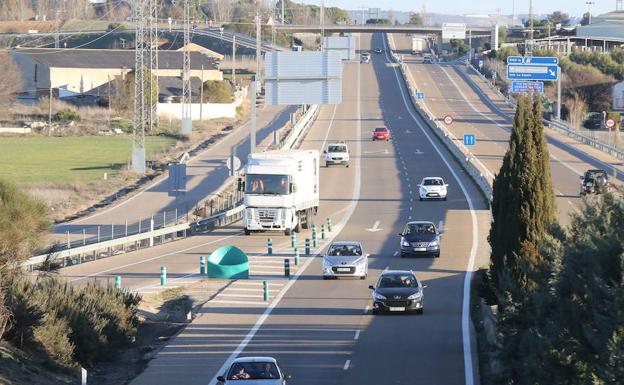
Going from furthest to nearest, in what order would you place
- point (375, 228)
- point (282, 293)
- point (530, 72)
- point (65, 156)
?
point (530, 72), point (65, 156), point (375, 228), point (282, 293)

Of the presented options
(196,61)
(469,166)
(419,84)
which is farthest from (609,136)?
(196,61)

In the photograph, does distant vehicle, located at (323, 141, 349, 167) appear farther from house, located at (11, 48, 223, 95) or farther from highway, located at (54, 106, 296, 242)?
house, located at (11, 48, 223, 95)

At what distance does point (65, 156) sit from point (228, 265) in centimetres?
5543

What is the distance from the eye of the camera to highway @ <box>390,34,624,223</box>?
2702 inches

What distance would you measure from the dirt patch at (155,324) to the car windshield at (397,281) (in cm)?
527

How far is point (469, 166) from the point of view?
7244cm

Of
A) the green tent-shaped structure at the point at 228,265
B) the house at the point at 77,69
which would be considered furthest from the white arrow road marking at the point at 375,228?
the house at the point at 77,69

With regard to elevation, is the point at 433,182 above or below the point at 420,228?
above

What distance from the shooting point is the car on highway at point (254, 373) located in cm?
2038

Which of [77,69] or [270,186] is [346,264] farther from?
[77,69]

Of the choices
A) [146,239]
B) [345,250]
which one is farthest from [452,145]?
[345,250]

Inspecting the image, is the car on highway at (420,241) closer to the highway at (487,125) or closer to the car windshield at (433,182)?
the highway at (487,125)

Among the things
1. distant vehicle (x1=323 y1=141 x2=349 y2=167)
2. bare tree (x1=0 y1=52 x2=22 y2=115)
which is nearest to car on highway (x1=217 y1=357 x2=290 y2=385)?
distant vehicle (x1=323 y1=141 x2=349 y2=167)

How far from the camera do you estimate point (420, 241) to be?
143ft
